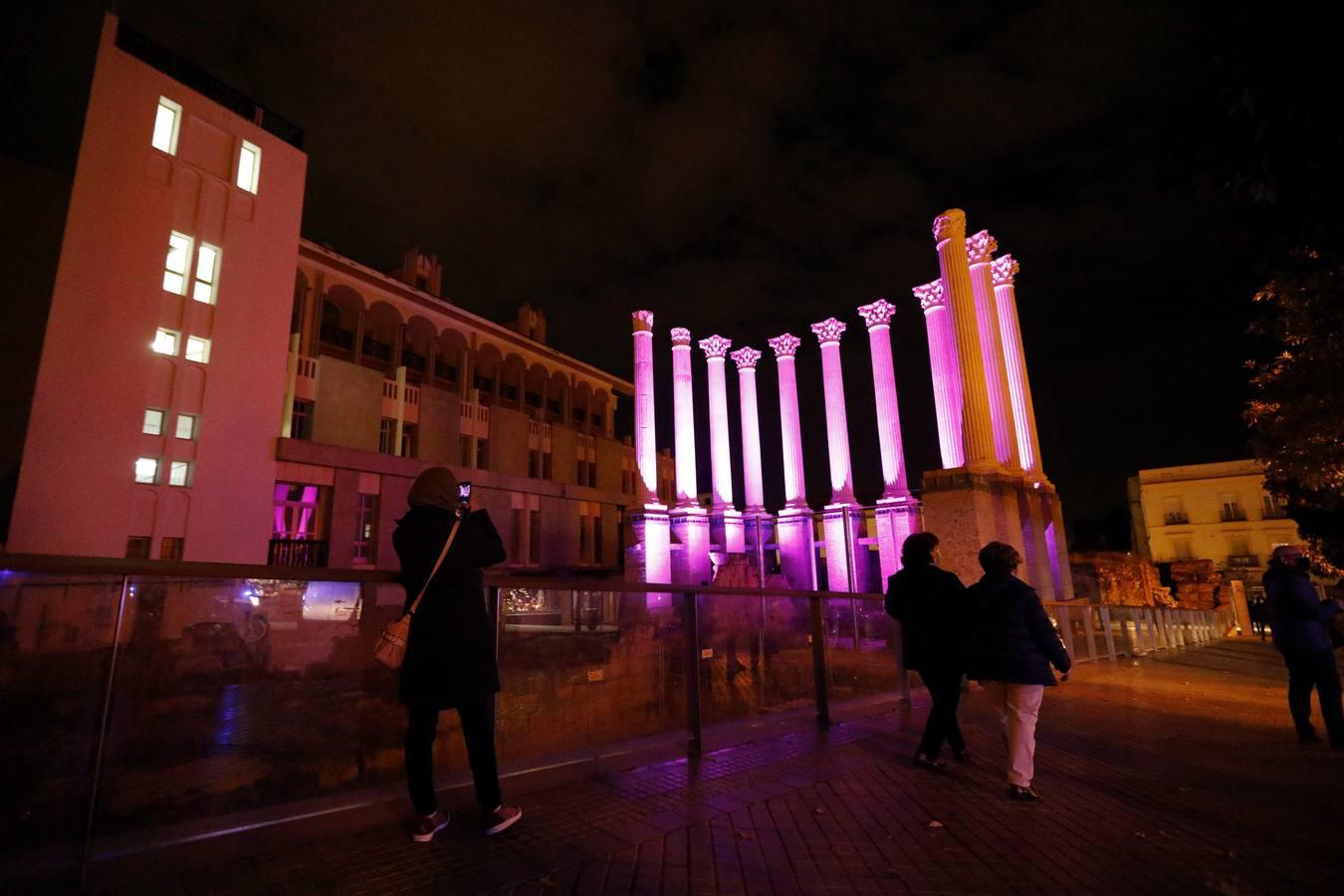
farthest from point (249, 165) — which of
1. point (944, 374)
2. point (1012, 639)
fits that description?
point (944, 374)

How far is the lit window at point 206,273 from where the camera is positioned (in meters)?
19.3

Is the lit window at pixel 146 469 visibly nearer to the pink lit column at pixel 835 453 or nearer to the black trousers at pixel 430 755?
the black trousers at pixel 430 755

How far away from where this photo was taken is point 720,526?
4938 cm

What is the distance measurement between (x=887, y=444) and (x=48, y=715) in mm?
43875

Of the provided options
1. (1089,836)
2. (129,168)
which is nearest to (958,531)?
(1089,836)

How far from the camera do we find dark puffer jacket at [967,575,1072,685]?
442cm

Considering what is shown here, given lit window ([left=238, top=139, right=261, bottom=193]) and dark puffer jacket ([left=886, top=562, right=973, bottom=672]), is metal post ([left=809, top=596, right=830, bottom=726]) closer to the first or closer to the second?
dark puffer jacket ([left=886, top=562, right=973, bottom=672])

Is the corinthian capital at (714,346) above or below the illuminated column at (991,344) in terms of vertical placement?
above

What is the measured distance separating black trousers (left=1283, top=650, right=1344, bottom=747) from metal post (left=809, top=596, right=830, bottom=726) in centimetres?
412

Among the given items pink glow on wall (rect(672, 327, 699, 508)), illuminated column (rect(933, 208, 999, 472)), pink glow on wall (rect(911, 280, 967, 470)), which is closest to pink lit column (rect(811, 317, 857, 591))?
pink glow on wall (rect(672, 327, 699, 508))

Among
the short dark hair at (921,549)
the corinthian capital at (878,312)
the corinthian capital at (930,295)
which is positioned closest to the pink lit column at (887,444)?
the corinthian capital at (878,312)

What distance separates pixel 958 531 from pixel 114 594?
1929cm

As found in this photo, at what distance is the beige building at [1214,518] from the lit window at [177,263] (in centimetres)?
5775

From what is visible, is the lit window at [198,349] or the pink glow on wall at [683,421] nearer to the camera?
the lit window at [198,349]
